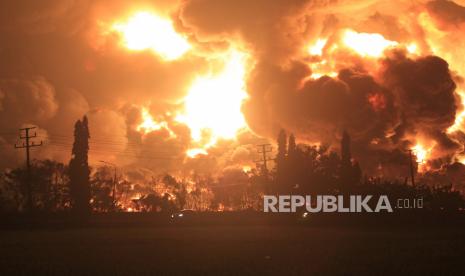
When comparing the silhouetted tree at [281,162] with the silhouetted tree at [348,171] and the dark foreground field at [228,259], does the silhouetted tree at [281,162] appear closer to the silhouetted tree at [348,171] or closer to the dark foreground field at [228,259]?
the silhouetted tree at [348,171]

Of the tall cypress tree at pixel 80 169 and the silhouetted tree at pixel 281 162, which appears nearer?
the tall cypress tree at pixel 80 169

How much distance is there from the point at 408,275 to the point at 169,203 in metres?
152

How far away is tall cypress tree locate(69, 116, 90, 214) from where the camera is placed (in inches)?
3780

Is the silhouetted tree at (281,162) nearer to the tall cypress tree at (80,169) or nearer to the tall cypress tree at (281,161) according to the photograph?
the tall cypress tree at (281,161)

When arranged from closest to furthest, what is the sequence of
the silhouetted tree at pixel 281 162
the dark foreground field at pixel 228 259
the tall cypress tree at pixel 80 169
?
the dark foreground field at pixel 228 259, the tall cypress tree at pixel 80 169, the silhouetted tree at pixel 281 162

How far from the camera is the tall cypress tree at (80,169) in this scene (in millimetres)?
96000

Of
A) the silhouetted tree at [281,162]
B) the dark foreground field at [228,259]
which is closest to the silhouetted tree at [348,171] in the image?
the silhouetted tree at [281,162]

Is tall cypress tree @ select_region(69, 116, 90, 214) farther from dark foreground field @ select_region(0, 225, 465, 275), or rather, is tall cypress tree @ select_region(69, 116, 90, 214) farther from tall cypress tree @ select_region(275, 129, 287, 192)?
dark foreground field @ select_region(0, 225, 465, 275)

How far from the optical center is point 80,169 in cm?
9806

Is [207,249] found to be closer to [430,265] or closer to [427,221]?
[430,265]

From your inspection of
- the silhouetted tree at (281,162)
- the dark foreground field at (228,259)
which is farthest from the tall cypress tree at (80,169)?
the dark foreground field at (228,259)

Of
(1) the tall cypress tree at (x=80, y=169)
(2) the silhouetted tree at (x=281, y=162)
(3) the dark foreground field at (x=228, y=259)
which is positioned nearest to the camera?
(3) the dark foreground field at (x=228, y=259)

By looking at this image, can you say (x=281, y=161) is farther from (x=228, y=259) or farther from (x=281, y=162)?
(x=228, y=259)

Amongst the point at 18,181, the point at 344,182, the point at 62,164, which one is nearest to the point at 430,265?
the point at 344,182
